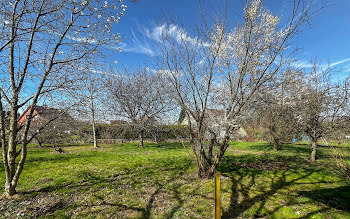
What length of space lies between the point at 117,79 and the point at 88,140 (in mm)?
7026

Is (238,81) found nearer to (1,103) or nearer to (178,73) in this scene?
(178,73)

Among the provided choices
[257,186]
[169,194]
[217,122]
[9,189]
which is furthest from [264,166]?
[9,189]

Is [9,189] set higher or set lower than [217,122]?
lower

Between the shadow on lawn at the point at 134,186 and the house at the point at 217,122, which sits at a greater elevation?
the house at the point at 217,122

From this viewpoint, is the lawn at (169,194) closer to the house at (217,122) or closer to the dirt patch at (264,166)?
the dirt patch at (264,166)

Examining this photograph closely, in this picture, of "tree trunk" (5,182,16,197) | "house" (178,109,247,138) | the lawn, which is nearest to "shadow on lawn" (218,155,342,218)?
the lawn

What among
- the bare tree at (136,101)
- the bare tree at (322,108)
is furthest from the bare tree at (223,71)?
the bare tree at (136,101)

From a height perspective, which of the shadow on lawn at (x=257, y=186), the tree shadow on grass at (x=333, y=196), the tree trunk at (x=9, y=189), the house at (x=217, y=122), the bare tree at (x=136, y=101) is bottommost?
the tree shadow on grass at (x=333, y=196)

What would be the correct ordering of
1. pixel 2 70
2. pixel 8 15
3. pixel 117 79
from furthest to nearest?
pixel 117 79 < pixel 2 70 < pixel 8 15

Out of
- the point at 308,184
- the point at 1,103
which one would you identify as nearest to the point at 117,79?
the point at 1,103

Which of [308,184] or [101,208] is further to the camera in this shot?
[308,184]

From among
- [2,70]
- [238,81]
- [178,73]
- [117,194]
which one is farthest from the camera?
[178,73]

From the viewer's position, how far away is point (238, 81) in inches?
193

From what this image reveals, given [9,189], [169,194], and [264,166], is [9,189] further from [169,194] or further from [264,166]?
[264,166]
